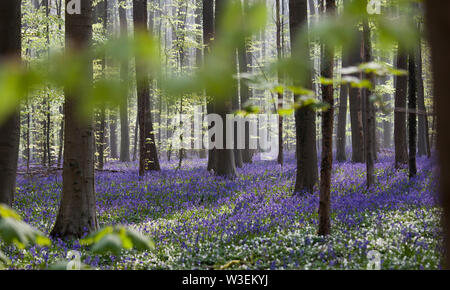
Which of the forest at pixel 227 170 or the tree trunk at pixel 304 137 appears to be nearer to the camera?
the forest at pixel 227 170

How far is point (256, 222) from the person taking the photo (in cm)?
805

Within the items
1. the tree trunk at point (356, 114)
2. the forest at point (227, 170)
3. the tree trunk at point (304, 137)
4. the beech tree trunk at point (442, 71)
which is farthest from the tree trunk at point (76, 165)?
the tree trunk at point (356, 114)

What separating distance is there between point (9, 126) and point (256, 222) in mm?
6099

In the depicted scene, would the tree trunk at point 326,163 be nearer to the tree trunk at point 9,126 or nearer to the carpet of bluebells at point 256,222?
the carpet of bluebells at point 256,222

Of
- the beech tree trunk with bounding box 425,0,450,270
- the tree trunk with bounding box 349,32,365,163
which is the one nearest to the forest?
the beech tree trunk with bounding box 425,0,450,270

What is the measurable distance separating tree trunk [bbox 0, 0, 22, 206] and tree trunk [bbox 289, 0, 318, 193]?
7.01 metres

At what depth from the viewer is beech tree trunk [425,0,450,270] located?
3.66 feet

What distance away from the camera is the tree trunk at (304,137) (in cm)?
1043

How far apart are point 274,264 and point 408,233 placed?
254cm

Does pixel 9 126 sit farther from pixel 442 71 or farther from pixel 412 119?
pixel 412 119

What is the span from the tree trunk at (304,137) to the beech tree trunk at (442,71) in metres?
9.26

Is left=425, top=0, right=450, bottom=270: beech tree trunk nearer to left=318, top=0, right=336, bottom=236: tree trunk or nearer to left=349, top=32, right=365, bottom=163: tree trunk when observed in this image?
left=318, top=0, right=336, bottom=236: tree trunk
